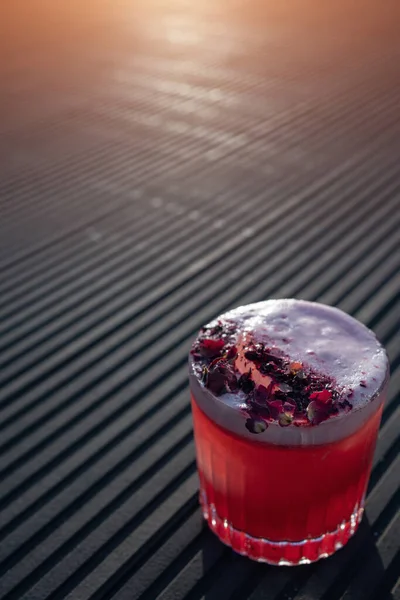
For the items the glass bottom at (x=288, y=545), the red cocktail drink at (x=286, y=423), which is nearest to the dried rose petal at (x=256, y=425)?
the red cocktail drink at (x=286, y=423)

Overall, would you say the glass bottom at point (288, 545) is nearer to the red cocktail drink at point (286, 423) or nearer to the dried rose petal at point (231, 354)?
the red cocktail drink at point (286, 423)

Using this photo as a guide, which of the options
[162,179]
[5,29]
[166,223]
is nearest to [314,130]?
[162,179]

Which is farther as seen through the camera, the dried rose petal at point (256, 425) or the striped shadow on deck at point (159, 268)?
the striped shadow on deck at point (159, 268)

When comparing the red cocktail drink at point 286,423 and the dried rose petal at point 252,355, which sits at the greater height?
the dried rose petal at point 252,355

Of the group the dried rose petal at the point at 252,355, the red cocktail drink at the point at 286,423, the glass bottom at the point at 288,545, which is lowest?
the glass bottom at the point at 288,545

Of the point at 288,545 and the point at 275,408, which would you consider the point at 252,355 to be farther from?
the point at 288,545

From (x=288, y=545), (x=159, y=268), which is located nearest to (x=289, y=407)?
(x=288, y=545)

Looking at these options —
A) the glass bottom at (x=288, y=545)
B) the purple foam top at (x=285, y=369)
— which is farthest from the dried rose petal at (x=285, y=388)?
the glass bottom at (x=288, y=545)

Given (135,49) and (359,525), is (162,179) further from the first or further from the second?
(135,49)
